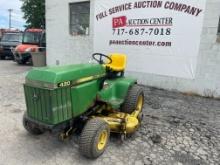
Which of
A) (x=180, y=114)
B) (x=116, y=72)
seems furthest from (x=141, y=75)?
(x=116, y=72)

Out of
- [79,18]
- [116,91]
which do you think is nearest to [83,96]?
[116,91]

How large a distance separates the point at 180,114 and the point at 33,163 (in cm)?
309

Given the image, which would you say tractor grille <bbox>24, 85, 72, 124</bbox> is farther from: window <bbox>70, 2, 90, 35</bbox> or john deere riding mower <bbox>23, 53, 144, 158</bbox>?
window <bbox>70, 2, 90, 35</bbox>

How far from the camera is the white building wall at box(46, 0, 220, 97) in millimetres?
5820

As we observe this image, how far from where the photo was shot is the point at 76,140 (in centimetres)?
347

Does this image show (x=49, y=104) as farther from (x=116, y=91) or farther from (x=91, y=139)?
(x=116, y=91)

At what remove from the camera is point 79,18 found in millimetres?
8469

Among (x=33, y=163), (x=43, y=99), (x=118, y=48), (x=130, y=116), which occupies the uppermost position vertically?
(x=118, y=48)

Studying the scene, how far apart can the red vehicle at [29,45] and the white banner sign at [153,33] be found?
191 inches

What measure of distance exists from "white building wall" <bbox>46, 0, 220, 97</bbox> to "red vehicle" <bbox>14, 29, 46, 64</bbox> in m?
2.00

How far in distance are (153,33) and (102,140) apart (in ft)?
14.2

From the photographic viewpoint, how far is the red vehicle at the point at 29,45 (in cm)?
1127

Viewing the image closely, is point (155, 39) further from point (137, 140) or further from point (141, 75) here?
point (137, 140)

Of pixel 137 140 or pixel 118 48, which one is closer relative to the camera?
pixel 137 140
